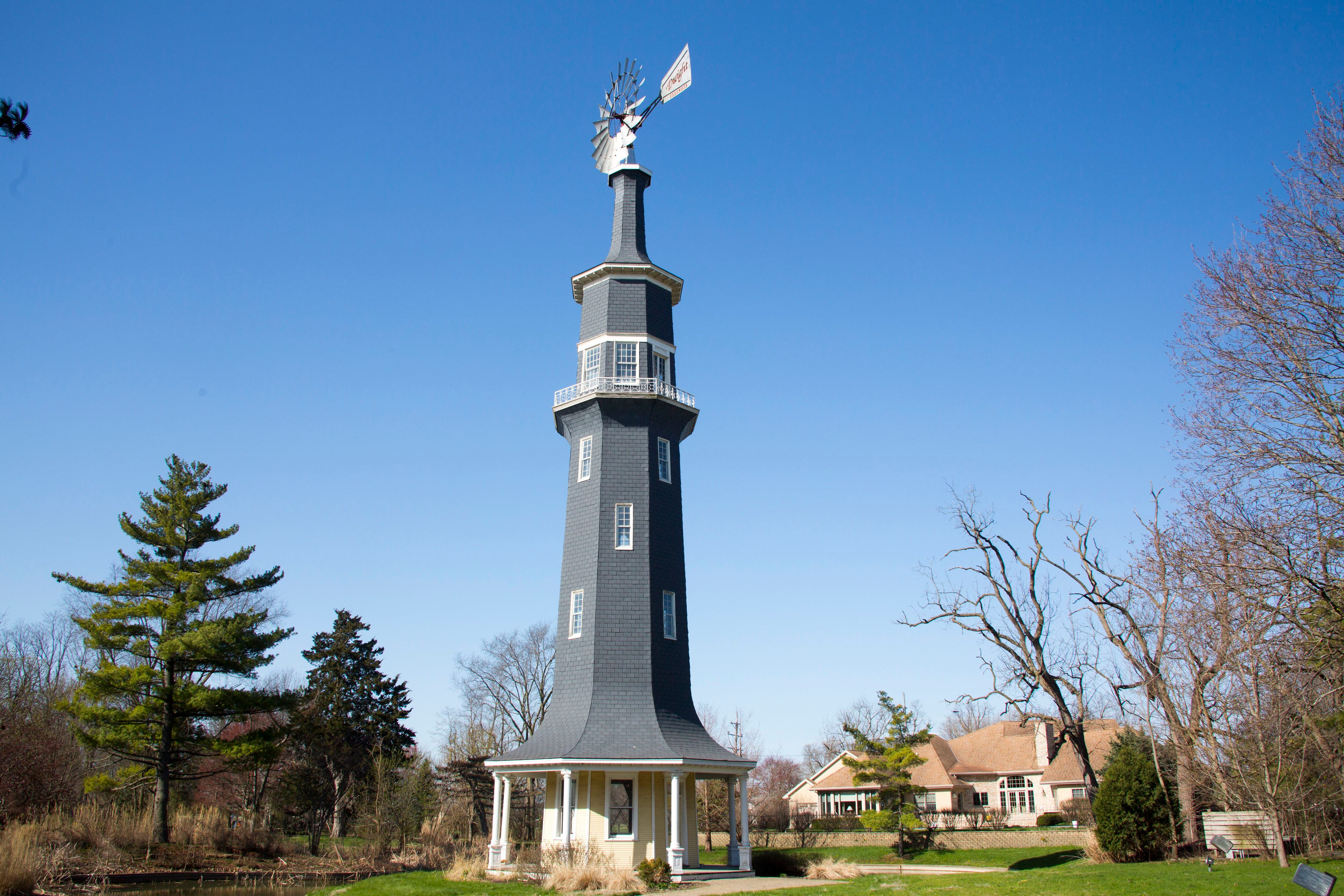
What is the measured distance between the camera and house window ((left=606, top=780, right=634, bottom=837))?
21812 mm

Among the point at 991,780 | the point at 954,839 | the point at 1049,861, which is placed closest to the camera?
the point at 1049,861

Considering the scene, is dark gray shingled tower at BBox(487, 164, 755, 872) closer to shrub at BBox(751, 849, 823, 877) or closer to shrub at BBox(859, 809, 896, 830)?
shrub at BBox(751, 849, 823, 877)

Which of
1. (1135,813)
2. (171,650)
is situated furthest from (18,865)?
(1135,813)

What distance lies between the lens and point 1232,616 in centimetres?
1683

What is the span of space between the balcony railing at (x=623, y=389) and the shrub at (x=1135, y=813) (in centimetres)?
1481

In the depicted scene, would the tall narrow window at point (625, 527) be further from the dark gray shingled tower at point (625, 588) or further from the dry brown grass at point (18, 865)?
the dry brown grass at point (18, 865)

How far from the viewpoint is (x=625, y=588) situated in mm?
23531

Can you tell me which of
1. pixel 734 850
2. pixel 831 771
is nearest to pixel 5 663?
pixel 734 850

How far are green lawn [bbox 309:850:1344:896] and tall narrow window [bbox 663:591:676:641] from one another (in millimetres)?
7128

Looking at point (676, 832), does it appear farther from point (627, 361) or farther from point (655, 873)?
point (627, 361)

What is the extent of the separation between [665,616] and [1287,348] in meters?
15.3

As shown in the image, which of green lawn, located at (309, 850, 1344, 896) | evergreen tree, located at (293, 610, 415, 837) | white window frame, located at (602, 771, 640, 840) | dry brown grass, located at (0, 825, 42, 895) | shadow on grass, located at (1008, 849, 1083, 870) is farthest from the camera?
evergreen tree, located at (293, 610, 415, 837)

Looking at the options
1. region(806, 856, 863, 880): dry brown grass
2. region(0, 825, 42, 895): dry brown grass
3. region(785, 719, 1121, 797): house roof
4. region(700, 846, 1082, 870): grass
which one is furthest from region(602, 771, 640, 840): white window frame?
region(785, 719, 1121, 797): house roof

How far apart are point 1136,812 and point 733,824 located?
10.1 metres
